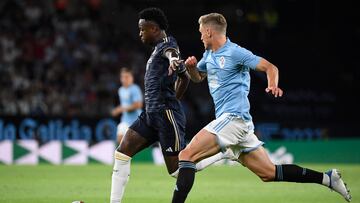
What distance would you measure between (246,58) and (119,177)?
6.96 feet

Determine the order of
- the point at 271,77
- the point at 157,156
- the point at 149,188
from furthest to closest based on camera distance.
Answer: the point at 157,156 < the point at 149,188 < the point at 271,77

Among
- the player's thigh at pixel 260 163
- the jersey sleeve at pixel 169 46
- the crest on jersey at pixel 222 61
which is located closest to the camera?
the crest on jersey at pixel 222 61

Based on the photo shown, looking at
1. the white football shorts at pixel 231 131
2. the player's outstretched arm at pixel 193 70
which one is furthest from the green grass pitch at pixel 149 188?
the player's outstretched arm at pixel 193 70

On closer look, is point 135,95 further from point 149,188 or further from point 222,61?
point 222,61

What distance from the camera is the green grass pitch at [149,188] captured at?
36.2 ft

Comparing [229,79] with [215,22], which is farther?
[215,22]

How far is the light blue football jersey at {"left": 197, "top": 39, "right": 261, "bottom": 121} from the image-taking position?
857 centimetres

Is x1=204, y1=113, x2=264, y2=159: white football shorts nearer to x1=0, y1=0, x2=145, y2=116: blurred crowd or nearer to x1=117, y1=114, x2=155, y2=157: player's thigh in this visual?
x1=117, y1=114, x2=155, y2=157: player's thigh

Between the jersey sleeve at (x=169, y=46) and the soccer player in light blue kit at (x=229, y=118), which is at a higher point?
the jersey sleeve at (x=169, y=46)

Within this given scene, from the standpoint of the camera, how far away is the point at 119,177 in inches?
357

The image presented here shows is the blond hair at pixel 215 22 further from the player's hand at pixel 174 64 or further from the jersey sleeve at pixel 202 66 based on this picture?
the player's hand at pixel 174 64

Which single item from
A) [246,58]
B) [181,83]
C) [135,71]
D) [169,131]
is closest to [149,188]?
[169,131]

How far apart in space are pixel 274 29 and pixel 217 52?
661 inches

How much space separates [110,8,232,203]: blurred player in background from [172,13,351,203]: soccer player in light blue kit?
458 millimetres
